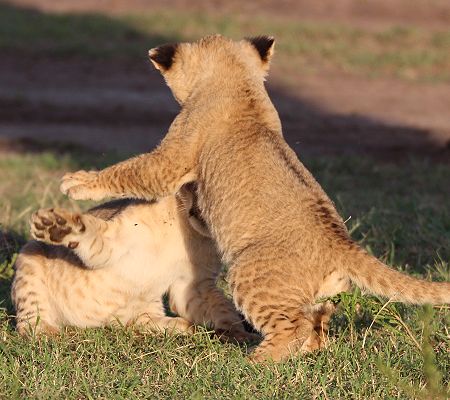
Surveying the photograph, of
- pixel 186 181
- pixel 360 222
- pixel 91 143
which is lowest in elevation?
pixel 91 143

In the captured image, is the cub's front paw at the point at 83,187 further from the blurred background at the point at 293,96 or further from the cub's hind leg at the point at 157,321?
the blurred background at the point at 293,96

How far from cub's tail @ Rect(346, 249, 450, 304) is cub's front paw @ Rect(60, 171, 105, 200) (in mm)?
1373

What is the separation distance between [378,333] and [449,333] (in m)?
0.34

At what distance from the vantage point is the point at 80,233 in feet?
17.8

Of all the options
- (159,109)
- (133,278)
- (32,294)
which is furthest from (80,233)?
(159,109)

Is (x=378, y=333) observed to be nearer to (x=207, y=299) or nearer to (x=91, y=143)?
(x=207, y=299)

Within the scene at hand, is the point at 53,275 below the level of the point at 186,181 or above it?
below

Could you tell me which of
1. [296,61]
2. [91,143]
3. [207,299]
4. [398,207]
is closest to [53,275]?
[207,299]

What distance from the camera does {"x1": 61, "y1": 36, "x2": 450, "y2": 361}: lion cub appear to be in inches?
194

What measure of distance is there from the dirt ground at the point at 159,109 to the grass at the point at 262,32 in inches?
16.5

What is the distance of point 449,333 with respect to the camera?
522cm

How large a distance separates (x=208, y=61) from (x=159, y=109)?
7815 millimetres

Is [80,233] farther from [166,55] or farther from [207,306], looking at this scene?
[166,55]

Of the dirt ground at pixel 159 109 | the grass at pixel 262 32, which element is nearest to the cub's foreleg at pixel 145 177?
the dirt ground at pixel 159 109
